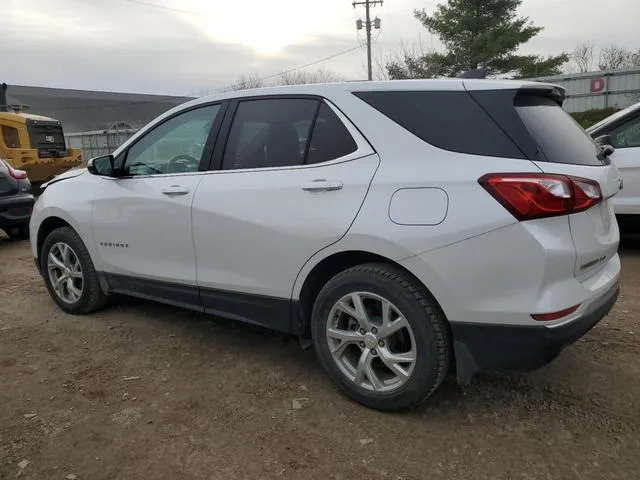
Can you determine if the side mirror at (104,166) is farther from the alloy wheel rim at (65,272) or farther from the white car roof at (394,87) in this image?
the white car roof at (394,87)

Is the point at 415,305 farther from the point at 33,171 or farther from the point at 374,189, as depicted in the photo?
the point at 33,171

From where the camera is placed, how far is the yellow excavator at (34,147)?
1431 cm

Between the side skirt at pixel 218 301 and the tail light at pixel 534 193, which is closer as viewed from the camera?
the tail light at pixel 534 193

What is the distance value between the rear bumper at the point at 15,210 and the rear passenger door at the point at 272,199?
17.4 feet

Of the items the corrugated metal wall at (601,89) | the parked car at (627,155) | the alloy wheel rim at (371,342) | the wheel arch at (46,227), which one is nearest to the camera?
the alloy wheel rim at (371,342)

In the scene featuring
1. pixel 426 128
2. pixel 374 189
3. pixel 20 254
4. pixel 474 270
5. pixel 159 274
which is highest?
pixel 426 128

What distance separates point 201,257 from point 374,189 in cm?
132

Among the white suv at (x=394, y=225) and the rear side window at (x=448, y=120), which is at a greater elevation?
the rear side window at (x=448, y=120)

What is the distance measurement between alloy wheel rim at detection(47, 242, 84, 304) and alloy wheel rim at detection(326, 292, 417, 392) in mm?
2496

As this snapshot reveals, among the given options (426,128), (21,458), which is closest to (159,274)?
(21,458)

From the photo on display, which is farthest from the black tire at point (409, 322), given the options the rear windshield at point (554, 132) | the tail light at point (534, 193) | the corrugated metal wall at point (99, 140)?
the corrugated metal wall at point (99, 140)

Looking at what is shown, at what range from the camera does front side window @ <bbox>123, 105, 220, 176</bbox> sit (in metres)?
3.68

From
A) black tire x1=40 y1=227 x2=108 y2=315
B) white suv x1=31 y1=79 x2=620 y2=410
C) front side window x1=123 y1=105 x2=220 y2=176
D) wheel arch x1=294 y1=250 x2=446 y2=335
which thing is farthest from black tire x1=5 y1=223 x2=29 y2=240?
wheel arch x1=294 y1=250 x2=446 y2=335

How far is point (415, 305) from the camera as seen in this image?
2660 mm
